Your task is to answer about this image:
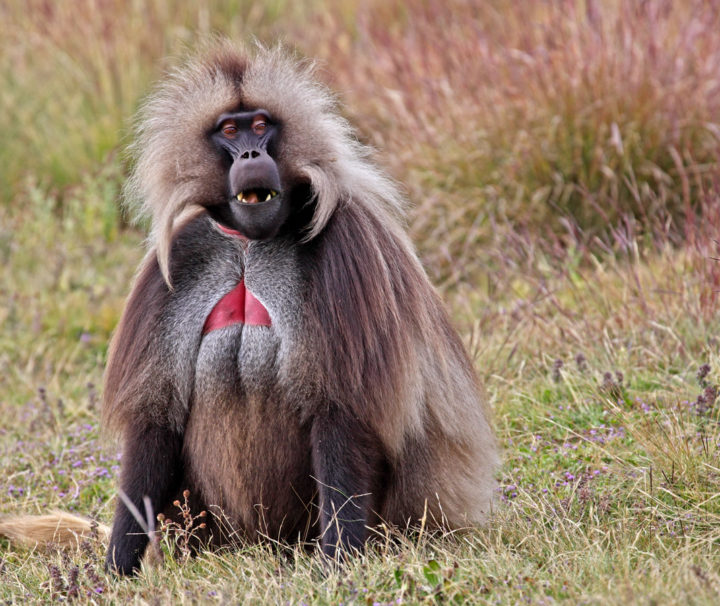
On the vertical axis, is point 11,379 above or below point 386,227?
below

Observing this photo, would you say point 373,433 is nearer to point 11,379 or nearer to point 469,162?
point 11,379

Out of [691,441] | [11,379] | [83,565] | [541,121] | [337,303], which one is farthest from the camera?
[541,121]

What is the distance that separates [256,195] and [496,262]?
8.96 feet

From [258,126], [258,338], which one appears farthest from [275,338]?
[258,126]

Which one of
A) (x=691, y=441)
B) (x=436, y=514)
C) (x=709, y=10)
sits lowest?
(x=436, y=514)

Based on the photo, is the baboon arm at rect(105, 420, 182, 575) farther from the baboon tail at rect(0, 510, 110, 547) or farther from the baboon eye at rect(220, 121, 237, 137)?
the baboon eye at rect(220, 121, 237, 137)

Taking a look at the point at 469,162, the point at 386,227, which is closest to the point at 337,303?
the point at 386,227

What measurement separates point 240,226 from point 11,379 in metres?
2.48

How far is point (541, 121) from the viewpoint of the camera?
5.75m


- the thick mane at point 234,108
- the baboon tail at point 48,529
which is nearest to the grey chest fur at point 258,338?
the thick mane at point 234,108

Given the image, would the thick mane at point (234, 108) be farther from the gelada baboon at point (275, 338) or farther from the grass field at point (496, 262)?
the grass field at point (496, 262)

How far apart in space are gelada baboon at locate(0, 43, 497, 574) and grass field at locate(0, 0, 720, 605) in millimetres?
164

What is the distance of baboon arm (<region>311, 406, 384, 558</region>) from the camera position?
2840 millimetres

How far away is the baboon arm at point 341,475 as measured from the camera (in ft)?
9.32
